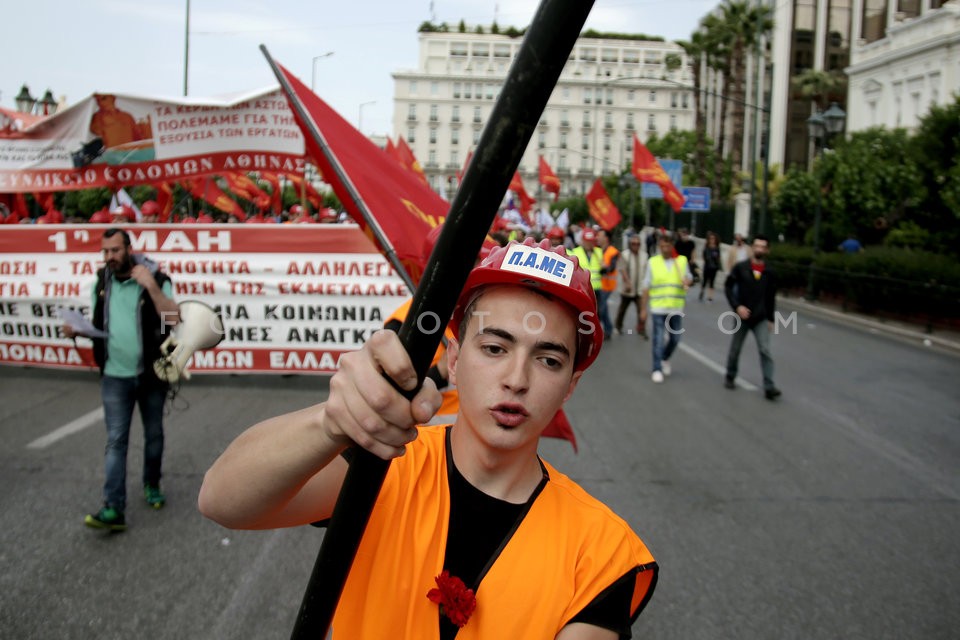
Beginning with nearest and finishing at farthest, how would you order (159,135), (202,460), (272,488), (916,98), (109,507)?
(272,488) < (109,507) < (202,460) < (159,135) < (916,98)

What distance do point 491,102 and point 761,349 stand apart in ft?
406

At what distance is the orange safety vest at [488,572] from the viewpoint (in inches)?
66.6

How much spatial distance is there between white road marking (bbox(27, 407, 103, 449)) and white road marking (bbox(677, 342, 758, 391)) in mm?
7275

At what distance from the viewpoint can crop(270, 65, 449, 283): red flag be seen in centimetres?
361

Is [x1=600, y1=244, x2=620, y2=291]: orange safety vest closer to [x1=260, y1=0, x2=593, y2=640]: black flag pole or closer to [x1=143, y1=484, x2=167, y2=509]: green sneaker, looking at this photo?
[x1=143, y1=484, x2=167, y2=509]: green sneaker

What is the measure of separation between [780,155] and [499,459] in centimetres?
6707

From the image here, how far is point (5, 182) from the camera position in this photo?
10.5 m

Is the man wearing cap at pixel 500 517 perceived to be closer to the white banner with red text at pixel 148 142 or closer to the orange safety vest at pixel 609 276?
the white banner with red text at pixel 148 142

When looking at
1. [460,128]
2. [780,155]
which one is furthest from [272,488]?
[460,128]

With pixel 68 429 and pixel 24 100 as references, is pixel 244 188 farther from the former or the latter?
pixel 68 429

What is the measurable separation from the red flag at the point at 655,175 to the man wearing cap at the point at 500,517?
669 inches

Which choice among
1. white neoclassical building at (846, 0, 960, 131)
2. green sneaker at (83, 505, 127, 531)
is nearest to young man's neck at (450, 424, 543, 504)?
green sneaker at (83, 505, 127, 531)

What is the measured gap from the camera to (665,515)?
5.77 meters

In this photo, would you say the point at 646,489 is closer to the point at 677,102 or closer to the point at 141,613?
the point at 141,613
